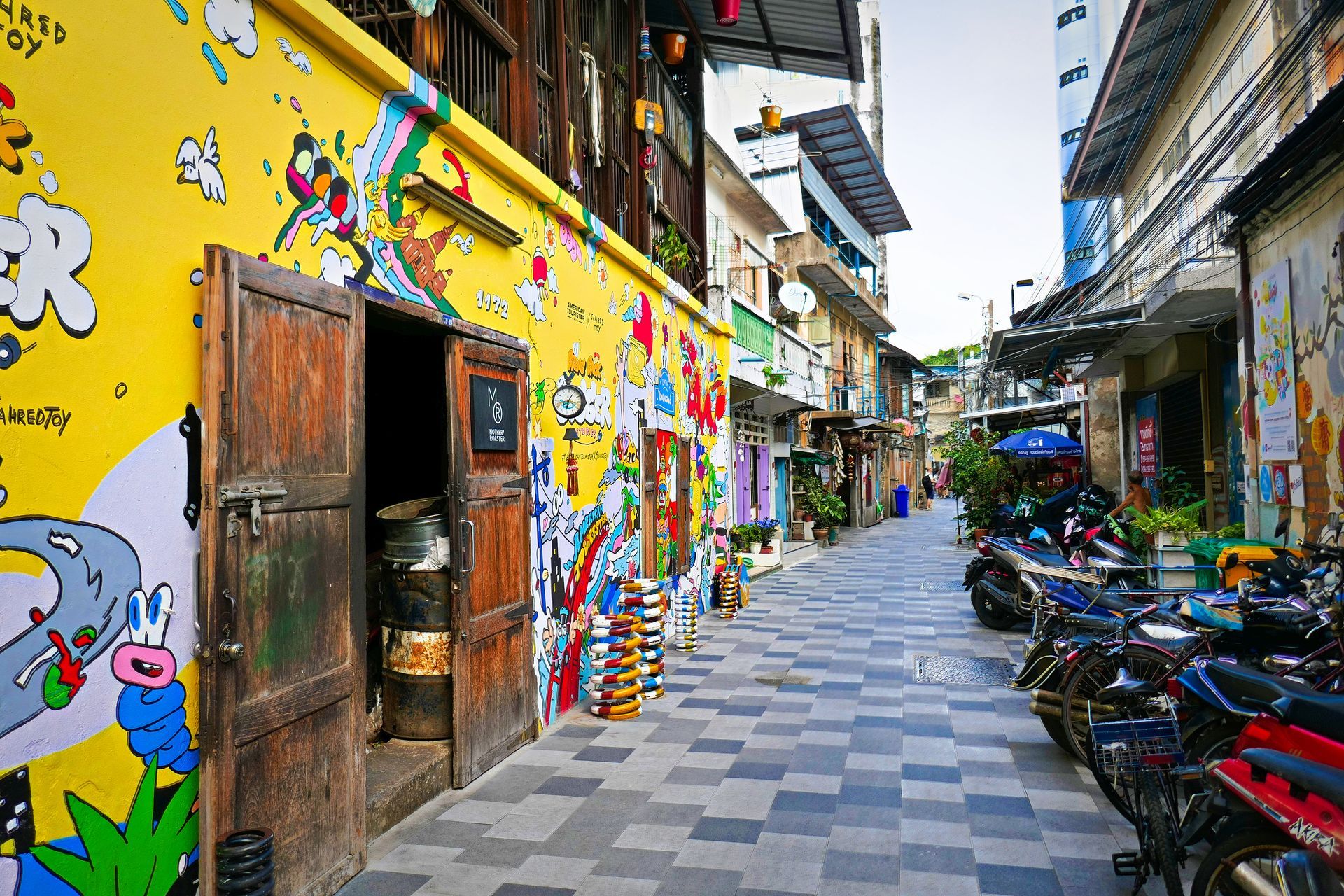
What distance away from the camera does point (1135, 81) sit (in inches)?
517

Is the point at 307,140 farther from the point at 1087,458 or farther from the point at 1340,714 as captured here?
the point at 1087,458

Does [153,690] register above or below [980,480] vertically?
below

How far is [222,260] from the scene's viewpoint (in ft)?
10.9

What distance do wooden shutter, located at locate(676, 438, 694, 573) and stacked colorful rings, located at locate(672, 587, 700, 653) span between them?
4.33 feet

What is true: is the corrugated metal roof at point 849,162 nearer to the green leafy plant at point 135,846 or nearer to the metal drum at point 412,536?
the metal drum at point 412,536

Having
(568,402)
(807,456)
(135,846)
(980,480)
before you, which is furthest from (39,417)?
(807,456)

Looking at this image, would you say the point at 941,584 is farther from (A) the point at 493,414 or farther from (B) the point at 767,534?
(A) the point at 493,414

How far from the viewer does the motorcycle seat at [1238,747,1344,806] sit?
94.2 inches

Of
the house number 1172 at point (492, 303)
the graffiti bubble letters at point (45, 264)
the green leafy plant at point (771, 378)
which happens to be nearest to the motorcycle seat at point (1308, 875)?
the graffiti bubble letters at point (45, 264)

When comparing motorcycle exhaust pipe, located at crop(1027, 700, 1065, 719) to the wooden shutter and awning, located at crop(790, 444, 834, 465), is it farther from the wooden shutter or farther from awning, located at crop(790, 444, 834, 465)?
awning, located at crop(790, 444, 834, 465)

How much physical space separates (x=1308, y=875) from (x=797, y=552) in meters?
17.2

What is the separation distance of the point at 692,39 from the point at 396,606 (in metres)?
8.99

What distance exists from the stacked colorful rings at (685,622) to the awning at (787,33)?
21.3ft

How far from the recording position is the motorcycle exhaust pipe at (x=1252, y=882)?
2.45 m
